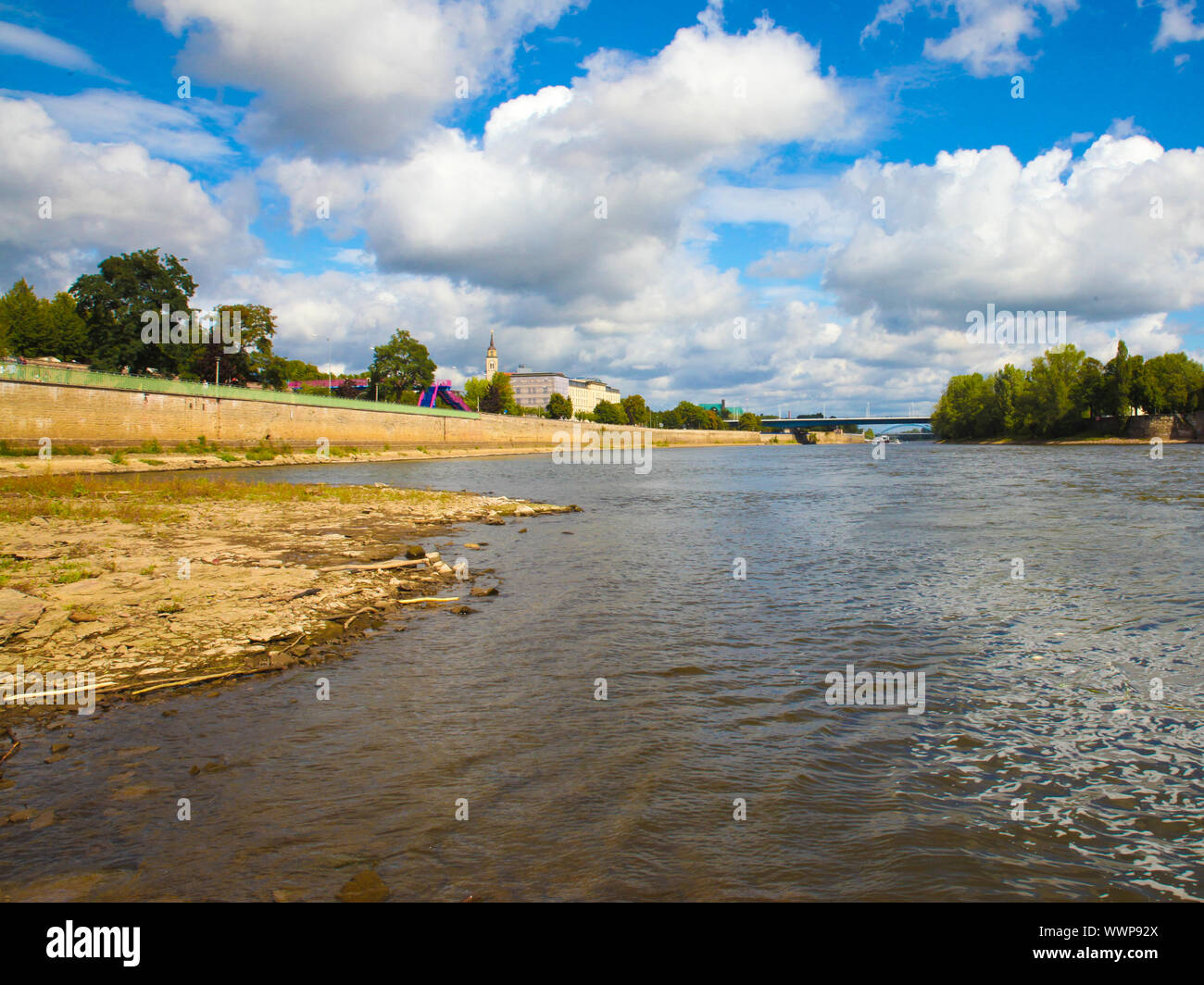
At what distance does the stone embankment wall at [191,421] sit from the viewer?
59188mm

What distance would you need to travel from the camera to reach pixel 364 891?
5.35 m

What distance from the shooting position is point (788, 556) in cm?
2166

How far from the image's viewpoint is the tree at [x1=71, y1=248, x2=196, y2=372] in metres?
90.6

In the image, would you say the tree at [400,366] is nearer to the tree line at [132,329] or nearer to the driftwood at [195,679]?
the tree line at [132,329]

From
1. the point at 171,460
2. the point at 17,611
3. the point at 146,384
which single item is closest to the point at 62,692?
the point at 17,611

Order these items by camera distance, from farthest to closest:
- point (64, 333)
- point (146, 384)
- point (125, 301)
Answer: point (64, 333) → point (125, 301) → point (146, 384)

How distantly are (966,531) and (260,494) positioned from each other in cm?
2874

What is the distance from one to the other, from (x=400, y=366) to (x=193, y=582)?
149179 mm

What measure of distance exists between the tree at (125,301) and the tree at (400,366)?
194 ft

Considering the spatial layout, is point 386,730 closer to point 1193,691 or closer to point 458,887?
point 458,887

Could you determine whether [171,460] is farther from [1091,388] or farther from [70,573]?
[1091,388]

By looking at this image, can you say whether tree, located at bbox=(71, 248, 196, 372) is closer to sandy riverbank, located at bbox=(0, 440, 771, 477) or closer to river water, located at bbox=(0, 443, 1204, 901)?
sandy riverbank, located at bbox=(0, 440, 771, 477)

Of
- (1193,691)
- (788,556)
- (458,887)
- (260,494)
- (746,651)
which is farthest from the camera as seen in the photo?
(260,494)

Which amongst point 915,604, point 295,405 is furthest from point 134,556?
point 295,405
